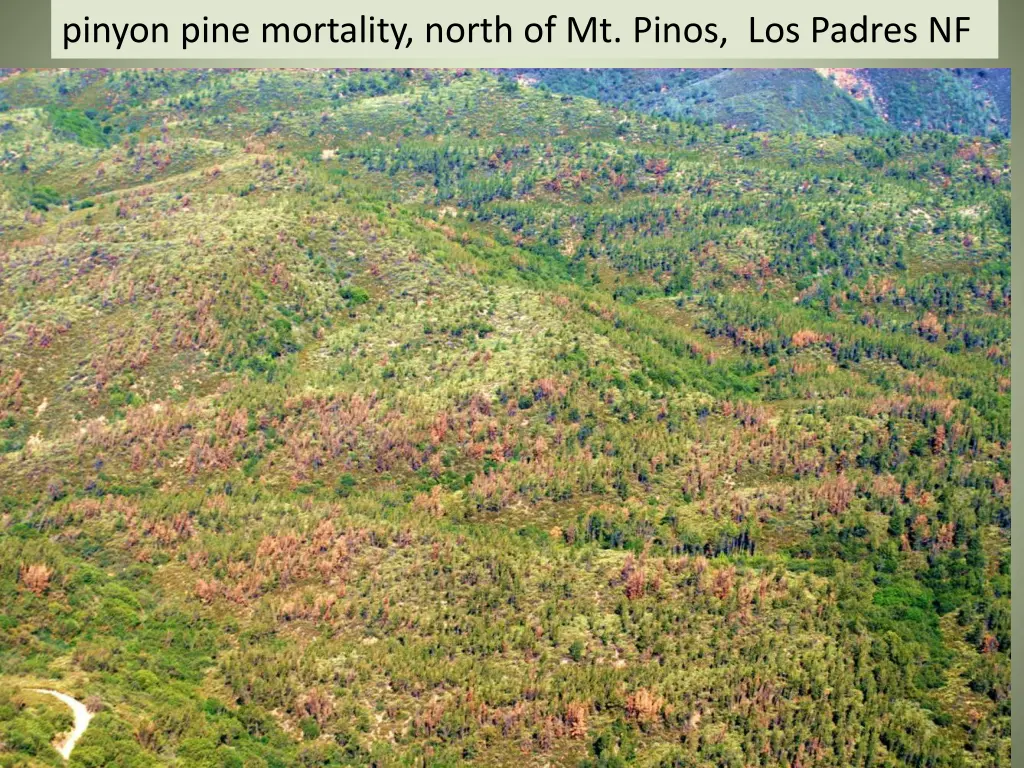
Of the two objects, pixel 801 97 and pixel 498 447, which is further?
pixel 801 97

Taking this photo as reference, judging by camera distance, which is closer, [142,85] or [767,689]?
[767,689]

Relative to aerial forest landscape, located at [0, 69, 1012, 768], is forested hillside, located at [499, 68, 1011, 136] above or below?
above

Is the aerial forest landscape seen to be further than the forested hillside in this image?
No

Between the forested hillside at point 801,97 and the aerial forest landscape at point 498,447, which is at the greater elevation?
the forested hillside at point 801,97

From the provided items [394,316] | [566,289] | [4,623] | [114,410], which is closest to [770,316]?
[566,289]

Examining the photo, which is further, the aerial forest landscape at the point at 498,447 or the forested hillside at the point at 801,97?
the forested hillside at the point at 801,97

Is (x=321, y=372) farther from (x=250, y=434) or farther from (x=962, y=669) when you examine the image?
(x=962, y=669)

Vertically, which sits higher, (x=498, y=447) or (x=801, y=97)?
(x=801, y=97)

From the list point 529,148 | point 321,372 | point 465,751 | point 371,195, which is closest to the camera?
point 465,751
